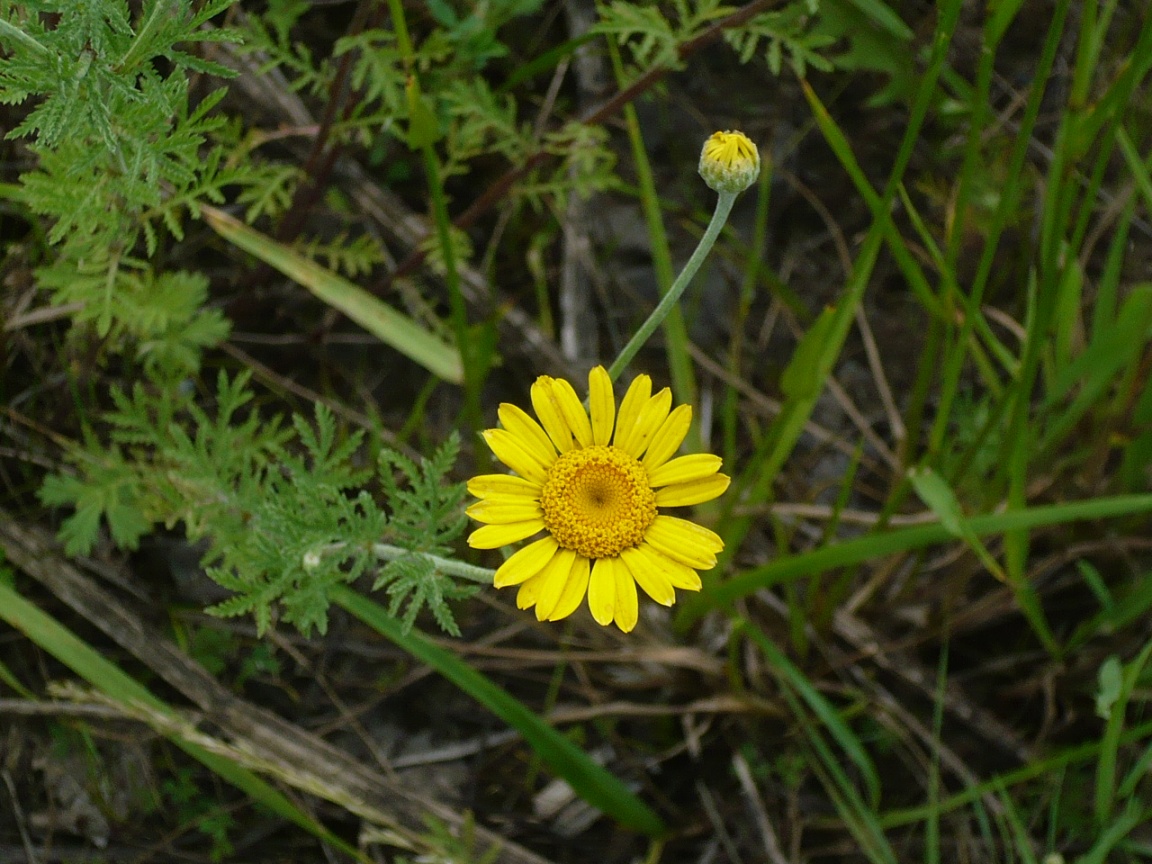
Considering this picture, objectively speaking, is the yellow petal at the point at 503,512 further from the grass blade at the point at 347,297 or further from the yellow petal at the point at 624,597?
the grass blade at the point at 347,297

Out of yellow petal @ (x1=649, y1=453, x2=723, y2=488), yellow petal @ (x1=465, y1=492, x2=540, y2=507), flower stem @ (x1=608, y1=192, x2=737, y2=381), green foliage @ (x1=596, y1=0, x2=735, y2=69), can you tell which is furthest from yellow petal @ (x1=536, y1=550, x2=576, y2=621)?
green foliage @ (x1=596, y1=0, x2=735, y2=69)

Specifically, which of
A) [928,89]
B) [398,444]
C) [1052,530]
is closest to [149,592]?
[398,444]

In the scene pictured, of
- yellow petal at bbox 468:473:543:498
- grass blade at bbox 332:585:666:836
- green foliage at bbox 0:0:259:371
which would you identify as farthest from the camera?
grass blade at bbox 332:585:666:836

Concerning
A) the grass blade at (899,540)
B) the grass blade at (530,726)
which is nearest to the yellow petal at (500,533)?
the grass blade at (530,726)

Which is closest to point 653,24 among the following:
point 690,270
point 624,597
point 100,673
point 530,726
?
point 690,270

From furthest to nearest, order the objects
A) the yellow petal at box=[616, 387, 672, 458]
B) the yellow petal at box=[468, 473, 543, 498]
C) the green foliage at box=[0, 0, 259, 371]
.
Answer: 1. the yellow petal at box=[616, 387, 672, 458]
2. the yellow petal at box=[468, 473, 543, 498]
3. the green foliage at box=[0, 0, 259, 371]

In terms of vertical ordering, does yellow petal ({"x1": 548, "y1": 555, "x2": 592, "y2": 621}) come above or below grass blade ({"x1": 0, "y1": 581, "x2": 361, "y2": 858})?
above

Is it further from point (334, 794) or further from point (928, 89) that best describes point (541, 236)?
point (334, 794)

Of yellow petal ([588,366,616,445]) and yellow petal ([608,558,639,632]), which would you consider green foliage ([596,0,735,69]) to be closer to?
yellow petal ([588,366,616,445])

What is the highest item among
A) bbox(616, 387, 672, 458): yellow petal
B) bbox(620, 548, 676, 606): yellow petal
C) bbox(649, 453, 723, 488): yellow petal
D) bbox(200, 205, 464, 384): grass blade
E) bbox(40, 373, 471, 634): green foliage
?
bbox(200, 205, 464, 384): grass blade
